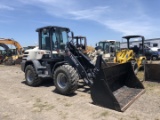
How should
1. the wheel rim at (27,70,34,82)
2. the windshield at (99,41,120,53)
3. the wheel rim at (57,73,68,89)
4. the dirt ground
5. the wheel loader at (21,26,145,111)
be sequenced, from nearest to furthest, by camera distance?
the dirt ground
the wheel loader at (21,26,145,111)
the wheel rim at (57,73,68,89)
the wheel rim at (27,70,34,82)
the windshield at (99,41,120,53)

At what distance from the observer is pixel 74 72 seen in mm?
7289

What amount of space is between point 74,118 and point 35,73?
13.6 ft

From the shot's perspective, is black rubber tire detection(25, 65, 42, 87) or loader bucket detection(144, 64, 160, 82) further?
loader bucket detection(144, 64, 160, 82)

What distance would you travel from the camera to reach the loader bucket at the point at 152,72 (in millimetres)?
9349

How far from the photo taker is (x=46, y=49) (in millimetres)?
9094

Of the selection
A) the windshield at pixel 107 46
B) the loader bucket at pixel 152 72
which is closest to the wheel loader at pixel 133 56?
the loader bucket at pixel 152 72

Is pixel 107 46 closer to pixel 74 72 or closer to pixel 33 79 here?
pixel 33 79

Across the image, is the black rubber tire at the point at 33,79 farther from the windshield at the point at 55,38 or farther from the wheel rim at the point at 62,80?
the wheel rim at the point at 62,80

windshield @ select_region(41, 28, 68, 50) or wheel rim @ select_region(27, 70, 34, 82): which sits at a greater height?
windshield @ select_region(41, 28, 68, 50)

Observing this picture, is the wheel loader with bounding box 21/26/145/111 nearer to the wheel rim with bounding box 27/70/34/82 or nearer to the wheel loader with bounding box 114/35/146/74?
the wheel rim with bounding box 27/70/34/82

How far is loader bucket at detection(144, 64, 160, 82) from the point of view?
9.35 m

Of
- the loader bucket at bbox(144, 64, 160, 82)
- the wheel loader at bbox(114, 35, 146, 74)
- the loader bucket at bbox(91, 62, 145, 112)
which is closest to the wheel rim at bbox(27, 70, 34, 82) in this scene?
the loader bucket at bbox(91, 62, 145, 112)

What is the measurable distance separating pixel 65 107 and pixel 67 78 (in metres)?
1.26

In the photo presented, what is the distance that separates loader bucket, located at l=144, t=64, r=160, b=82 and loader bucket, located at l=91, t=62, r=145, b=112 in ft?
6.75
